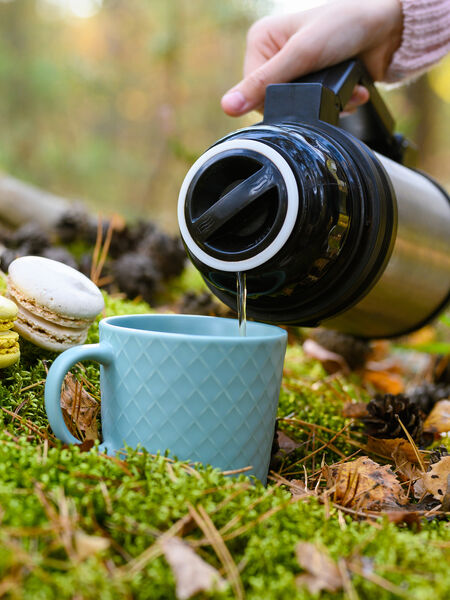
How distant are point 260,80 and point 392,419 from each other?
59cm

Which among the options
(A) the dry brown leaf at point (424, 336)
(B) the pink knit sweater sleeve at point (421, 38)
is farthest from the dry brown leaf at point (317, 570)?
(A) the dry brown leaf at point (424, 336)

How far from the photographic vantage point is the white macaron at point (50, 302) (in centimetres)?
67

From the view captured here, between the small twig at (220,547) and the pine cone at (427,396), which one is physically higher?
the small twig at (220,547)

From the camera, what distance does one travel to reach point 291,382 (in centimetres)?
107

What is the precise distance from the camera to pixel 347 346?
1.34m

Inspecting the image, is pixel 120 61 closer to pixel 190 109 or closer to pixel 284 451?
pixel 190 109

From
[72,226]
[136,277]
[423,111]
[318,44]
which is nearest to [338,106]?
[318,44]

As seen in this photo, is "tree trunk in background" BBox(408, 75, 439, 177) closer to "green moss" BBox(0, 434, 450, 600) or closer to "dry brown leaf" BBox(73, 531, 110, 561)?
"green moss" BBox(0, 434, 450, 600)

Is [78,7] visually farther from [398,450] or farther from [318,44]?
[398,450]

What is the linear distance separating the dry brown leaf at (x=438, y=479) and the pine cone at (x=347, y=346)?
69 cm

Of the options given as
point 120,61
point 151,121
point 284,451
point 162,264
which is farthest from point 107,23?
point 284,451

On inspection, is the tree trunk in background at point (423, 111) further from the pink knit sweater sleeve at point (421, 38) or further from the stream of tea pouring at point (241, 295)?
the stream of tea pouring at point (241, 295)

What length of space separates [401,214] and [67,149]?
3.98 meters

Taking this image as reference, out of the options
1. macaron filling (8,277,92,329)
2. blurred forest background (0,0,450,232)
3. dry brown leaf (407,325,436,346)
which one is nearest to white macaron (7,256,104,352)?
macaron filling (8,277,92,329)
